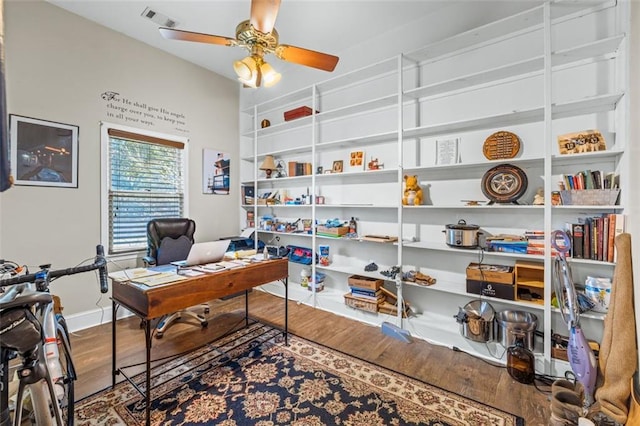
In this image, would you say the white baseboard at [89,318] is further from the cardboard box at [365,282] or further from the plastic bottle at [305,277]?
the cardboard box at [365,282]

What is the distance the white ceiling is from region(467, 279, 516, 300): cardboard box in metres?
2.53

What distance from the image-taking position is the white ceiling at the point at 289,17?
2564 millimetres

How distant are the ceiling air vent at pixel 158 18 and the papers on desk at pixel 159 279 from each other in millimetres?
2559

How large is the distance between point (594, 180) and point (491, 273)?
929mm

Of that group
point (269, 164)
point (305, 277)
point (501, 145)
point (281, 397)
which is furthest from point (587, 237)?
point (269, 164)

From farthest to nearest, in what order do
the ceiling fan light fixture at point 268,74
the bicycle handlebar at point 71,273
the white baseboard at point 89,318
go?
1. the white baseboard at point 89,318
2. the ceiling fan light fixture at point 268,74
3. the bicycle handlebar at point 71,273

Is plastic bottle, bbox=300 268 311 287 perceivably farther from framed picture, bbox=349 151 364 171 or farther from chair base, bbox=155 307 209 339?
framed picture, bbox=349 151 364 171

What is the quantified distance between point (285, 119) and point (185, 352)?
2817 mm

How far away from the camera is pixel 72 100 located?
269 centimetres

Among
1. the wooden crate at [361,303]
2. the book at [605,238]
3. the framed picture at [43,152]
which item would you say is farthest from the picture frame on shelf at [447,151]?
the framed picture at [43,152]

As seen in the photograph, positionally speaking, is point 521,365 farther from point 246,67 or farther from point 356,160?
point 246,67

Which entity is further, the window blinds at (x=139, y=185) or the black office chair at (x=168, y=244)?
the window blinds at (x=139, y=185)

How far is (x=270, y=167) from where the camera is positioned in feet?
12.3

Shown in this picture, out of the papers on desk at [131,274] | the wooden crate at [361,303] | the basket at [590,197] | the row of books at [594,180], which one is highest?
the row of books at [594,180]
